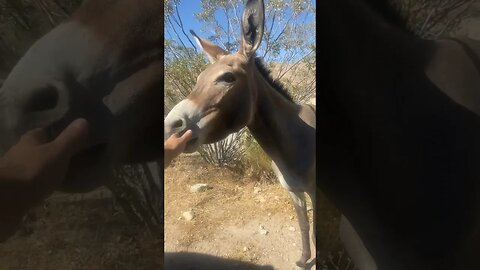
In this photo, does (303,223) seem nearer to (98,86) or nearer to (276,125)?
(276,125)

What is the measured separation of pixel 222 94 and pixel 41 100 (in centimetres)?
62

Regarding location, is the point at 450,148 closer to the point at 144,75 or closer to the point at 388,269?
the point at 388,269

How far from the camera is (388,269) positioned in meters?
1.26

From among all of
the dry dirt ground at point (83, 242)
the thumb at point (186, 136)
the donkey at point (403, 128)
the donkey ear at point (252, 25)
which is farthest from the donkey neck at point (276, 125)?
the dry dirt ground at point (83, 242)

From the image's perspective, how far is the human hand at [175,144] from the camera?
4.78 ft

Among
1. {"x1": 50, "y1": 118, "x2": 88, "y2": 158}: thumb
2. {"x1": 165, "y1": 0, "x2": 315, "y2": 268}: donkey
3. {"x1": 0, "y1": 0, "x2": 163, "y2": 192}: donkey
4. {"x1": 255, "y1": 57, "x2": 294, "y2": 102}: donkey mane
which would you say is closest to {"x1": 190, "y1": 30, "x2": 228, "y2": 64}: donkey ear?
{"x1": 165, "y1": 0, "x2": 315, "y2": 268}: donkey

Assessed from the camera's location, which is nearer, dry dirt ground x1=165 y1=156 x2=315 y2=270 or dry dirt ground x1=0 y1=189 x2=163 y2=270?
dry dirt ground x1=0 y1=189 x2=163 y2=270

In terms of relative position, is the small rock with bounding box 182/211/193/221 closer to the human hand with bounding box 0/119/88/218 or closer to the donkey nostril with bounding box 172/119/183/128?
the donkey nostril with bounding box 172/119/183/128

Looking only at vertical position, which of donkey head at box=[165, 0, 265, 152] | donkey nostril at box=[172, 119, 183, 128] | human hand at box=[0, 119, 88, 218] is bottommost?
human hand at box=[0, 119, 88, 218]

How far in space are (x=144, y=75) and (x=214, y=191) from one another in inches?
21.7

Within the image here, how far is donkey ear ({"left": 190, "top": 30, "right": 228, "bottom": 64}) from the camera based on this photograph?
5.01 ft

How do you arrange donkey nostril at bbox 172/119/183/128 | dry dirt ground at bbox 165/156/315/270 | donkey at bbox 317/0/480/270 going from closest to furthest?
donkey at bbox 317/0/480/270 → donkey nostril at bbox 172/119/183/128 → dry dirt ground at bbox 165/156/315/270

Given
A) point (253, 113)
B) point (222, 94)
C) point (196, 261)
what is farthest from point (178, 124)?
point (196, 261)

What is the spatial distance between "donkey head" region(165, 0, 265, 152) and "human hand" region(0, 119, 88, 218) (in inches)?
13.5
